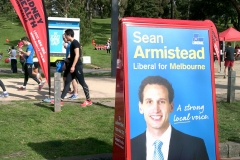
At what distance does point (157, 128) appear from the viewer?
476 cm

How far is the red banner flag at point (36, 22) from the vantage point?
26.7 feet

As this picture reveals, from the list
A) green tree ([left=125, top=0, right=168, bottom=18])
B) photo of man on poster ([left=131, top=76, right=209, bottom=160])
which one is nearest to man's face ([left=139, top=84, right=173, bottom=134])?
photo of man on poster ([left=131, top=76, right=209, bottom=160])

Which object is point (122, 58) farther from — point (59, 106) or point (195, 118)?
point (59, 106)

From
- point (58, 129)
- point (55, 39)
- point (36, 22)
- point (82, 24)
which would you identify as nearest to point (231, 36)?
point (82, 24)

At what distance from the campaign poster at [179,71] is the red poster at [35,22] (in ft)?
13.5

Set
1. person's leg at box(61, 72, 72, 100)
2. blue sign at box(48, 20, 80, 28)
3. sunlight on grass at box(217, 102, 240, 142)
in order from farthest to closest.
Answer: blue sign at box(48, 20, 80, 28) < person's leg at box(61, 72, 72, 100) < sunlight on grass at box(217, 102, 240, 142)

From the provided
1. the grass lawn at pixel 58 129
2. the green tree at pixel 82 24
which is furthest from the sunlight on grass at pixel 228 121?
the green tree at pixel 82 24

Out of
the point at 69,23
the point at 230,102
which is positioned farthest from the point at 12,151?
the point at 69,23

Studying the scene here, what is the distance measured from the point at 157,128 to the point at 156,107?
0.25m

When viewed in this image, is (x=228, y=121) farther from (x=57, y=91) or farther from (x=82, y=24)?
(x=82, y=24)

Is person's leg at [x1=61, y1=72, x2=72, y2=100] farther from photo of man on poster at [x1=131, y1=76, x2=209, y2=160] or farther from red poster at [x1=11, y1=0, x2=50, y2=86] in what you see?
photo of man on poster at [x1=131, y1=76, x2=209, y2=160]

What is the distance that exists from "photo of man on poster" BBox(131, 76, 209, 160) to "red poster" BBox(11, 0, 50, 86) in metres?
4.20

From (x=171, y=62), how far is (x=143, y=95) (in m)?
0.54

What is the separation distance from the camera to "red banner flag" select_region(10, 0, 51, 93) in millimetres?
8141
